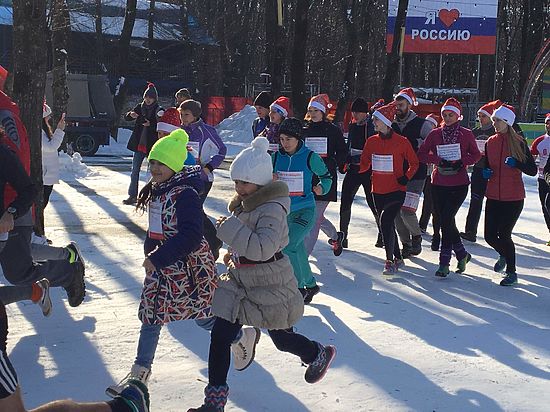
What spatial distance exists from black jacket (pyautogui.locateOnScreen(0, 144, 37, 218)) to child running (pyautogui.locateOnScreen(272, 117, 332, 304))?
87.0 inches

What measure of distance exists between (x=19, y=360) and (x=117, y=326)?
94 cm

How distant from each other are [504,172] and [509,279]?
1014mm

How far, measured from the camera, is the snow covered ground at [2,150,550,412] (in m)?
4.67

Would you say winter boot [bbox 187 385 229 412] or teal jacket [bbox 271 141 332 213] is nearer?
winter boot [bbox 187 385 229 412]

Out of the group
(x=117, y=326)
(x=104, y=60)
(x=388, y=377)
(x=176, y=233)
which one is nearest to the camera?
(x=176, y=233)

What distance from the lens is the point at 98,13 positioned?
1464 inches

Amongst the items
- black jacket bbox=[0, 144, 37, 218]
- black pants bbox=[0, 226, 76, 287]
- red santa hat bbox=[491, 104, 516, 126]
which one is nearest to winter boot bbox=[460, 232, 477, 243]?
red santa hat bbox=[491, 104, 516, 126]

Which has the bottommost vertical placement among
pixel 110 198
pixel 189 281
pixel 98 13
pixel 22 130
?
pixel 110 198

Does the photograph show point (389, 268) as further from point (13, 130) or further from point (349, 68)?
point (349, 68)

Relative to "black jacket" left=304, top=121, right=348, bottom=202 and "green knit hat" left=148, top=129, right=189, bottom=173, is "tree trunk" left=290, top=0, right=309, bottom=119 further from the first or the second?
"green knit hat" left=148, top=129, right=189, bottom=173

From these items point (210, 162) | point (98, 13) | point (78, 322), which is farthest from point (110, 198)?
point (98, 13)

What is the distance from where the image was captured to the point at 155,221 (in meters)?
4.74

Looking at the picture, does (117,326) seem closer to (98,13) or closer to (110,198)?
(110,198)

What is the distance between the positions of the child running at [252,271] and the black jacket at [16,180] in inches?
53.3
